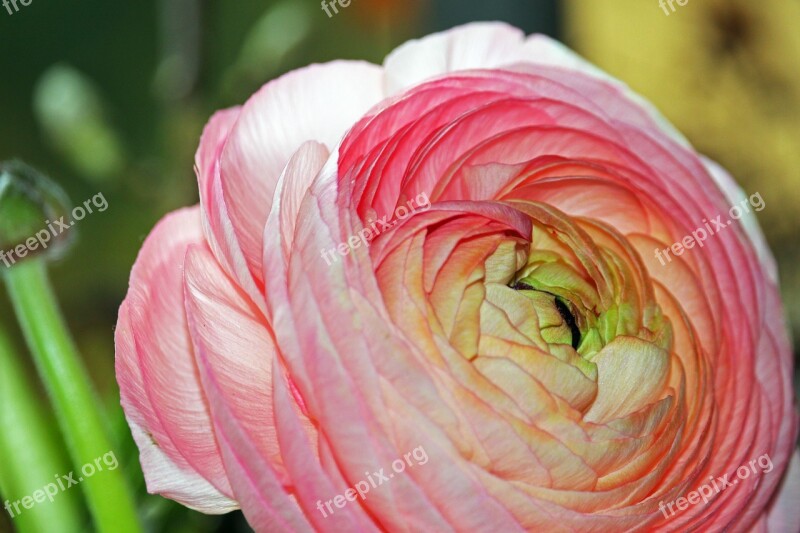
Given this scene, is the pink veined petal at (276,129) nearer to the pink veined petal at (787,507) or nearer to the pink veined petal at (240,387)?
the pink veined petal at (240,387)

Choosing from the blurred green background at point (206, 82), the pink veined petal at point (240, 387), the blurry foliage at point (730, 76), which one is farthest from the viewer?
the blurry foliage at point (730, 76)

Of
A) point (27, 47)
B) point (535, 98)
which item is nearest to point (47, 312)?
point (535, 98)
